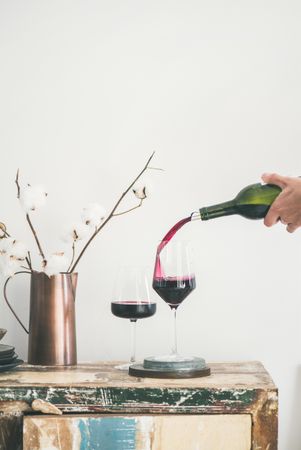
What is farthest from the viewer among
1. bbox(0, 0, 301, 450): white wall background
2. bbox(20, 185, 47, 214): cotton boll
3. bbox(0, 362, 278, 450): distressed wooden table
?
bbox(0, 0, 301, 450): white wall background

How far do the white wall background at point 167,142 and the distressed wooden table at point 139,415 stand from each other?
512 mm

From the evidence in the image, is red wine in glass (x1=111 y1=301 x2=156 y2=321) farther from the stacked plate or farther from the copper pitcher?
the stacked plate

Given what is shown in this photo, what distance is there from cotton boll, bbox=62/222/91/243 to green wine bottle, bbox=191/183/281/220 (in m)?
0.31

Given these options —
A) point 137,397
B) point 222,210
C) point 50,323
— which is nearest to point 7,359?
point 50,323

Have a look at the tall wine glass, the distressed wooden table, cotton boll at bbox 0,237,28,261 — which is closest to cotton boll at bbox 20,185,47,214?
cotton boll at bbox 0,237,28,261

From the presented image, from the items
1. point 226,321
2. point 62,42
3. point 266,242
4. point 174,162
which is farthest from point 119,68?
point 226,321

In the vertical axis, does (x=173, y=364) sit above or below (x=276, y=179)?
below

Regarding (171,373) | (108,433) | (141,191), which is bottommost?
(108,433)

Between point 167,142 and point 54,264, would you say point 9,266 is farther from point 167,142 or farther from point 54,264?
point 167,142

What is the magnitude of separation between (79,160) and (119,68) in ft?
1.01

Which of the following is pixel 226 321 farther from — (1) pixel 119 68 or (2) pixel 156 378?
(1) pixel 119 68

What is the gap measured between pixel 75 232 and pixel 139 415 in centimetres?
58

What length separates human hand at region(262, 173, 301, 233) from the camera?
178 cm

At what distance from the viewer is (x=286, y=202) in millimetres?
1789
